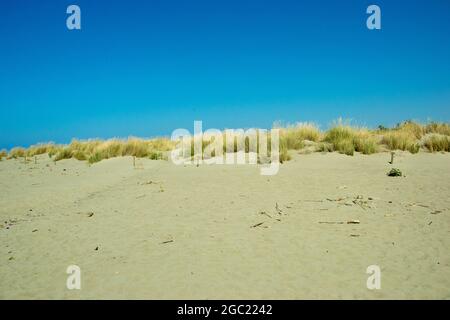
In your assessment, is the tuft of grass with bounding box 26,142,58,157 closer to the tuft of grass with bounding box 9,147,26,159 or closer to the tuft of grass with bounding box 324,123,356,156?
the tuft of grass with bounding box 9,147,26,159

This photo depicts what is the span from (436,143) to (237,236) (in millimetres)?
9470

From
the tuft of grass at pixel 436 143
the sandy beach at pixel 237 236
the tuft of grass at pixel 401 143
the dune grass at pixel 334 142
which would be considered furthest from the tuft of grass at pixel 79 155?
the tuft of grass at pixel 436 143

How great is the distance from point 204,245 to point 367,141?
349 inches

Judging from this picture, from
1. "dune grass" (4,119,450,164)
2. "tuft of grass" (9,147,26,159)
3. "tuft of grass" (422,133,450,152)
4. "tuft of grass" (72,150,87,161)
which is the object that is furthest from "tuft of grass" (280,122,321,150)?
"tuft of grass" (9,147,26,159)

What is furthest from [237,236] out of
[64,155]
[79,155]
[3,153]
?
[3,153]

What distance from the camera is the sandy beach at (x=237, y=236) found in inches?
171

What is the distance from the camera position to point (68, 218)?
7160mm

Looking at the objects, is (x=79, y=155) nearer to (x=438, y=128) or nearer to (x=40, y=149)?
(x=40, y=149)

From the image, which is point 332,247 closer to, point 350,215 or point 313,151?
point 350,215

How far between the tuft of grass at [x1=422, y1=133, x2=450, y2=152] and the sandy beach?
9.65 ft

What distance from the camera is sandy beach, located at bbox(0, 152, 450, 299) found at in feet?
14.2

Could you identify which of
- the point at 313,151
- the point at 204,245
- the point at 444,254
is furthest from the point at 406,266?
the point at 313,151

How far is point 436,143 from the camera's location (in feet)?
41.9

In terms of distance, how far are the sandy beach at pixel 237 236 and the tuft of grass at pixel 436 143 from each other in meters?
2.94
